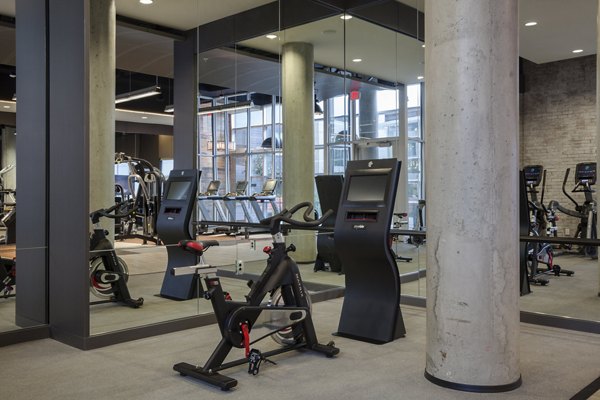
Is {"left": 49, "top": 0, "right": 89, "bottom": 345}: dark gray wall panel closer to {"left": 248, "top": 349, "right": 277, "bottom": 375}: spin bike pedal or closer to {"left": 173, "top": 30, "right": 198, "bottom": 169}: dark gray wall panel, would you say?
{"left": 248, "top": 349, "right": 277, "bottom": 375}: spin bike pedal

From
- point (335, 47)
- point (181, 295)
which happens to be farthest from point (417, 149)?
point (181, 295)

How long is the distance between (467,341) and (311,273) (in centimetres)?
331

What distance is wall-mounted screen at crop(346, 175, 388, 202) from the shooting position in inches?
169

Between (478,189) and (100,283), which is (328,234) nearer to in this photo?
(100,283)

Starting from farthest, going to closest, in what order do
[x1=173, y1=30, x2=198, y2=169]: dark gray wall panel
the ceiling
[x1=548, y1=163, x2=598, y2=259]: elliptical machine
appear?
[x1=548, y1=163, x2=598, y2=259]: elliptical machine
[x1=173, y1=30, x2=198, y2=169]: dark gray wall panel
the ceiling

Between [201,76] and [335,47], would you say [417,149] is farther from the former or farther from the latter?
[201,76]

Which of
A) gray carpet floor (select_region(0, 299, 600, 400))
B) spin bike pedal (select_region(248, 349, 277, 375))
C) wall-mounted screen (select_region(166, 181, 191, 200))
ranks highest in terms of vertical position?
wall-mounted screen (select_region(166, 181, 191, 200))

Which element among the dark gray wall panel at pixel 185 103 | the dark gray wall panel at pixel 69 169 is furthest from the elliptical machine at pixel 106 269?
the dark gray wall panel at pixel 185 103

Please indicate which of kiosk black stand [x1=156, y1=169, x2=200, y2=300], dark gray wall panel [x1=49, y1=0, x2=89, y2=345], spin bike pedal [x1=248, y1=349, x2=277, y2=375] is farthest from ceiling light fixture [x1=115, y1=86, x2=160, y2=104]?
spin bike pedal [x1=248, y1=349, x2=277, y2=375]

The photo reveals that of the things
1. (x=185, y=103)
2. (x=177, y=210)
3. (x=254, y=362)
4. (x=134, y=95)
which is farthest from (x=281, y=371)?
(x=185, y=103)

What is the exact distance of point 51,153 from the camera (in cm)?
449

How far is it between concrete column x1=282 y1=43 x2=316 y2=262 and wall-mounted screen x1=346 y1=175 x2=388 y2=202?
351cm

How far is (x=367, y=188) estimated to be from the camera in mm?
4379

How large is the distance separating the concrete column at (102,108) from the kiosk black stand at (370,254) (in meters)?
2.07
